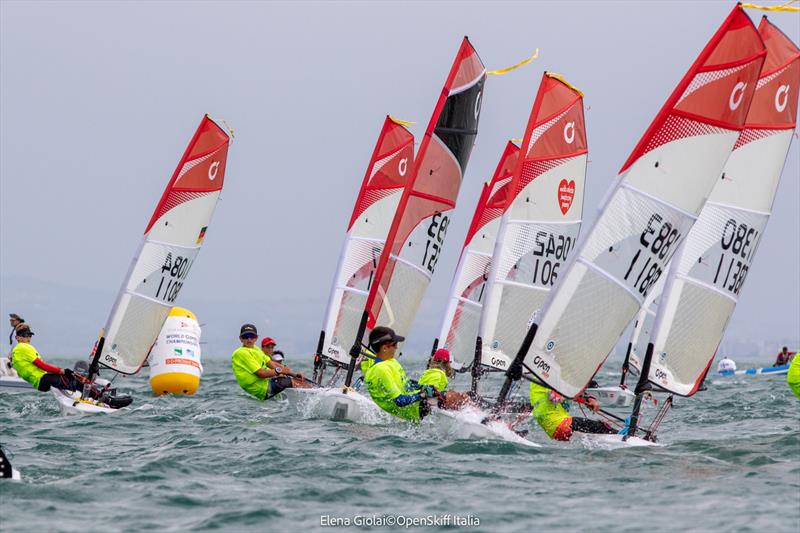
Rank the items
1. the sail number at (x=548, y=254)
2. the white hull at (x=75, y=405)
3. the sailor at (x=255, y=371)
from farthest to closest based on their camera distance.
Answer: the sail number at (x=548, y=254)
the sailor at (x=255, y=371)
the white hull at (x=75, y=405)

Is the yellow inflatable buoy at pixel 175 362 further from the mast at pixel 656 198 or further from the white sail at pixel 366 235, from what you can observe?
the mast at pixel 656 198

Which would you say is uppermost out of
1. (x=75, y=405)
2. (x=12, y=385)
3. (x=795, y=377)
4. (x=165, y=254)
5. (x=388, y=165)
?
(x=388, y=165)

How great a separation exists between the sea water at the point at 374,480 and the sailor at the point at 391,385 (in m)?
0.39

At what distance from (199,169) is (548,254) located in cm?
655

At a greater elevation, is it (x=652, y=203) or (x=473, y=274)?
(x=652, y=203)

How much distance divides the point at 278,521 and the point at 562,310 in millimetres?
5109

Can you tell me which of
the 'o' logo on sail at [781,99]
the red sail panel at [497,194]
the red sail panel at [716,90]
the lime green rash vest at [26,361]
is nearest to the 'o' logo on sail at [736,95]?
the red sail panel at [716,90]

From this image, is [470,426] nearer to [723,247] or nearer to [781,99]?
[723,247]

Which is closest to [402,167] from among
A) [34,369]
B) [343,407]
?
[343,407]

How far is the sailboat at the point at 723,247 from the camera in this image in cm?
1289

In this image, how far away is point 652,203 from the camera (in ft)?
40.6

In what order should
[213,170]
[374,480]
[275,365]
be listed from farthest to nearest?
[213,170], [275,365], [374,480]

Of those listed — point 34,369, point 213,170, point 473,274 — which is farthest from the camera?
point 473,274

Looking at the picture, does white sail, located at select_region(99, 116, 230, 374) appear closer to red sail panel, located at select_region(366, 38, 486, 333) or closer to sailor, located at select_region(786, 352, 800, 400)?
red sail panel, located at select_region(366, 38, 486, 333)
